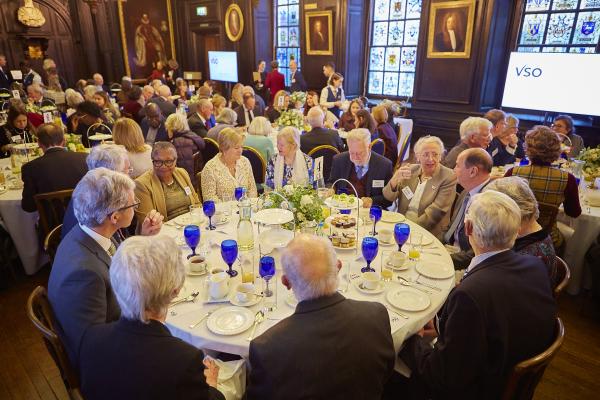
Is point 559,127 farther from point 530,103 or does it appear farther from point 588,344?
point 588,344

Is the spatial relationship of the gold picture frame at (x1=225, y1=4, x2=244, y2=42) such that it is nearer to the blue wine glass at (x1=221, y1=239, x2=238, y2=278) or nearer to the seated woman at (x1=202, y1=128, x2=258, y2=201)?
the seated woman at (x1=202, y1=128, x2=258, y2=201)

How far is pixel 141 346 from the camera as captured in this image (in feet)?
4.39

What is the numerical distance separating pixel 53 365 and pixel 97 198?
68.3 inches

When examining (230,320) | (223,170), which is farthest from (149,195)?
(230,320)

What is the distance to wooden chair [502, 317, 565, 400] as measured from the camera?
5.00 ft

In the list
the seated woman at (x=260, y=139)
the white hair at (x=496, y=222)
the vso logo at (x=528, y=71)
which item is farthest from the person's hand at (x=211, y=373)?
the vso logo at (x=528, y=71)

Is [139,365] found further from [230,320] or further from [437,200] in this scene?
[437,200]


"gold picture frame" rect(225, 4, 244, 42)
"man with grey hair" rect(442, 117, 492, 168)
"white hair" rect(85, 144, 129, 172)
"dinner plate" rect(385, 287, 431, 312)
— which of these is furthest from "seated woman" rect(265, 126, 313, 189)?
"gold picture frame" rect(225, 4, 244, 42)

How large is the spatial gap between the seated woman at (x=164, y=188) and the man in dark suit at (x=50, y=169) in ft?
2.72

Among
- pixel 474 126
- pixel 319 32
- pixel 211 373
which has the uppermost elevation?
pixel 319 32

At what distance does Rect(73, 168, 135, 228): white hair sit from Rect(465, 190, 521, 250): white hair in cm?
172

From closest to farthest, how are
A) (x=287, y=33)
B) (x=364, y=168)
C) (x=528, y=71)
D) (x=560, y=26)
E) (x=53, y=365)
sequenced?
1. (x=53, y=365)
2. (x=364, y=168)
3. (x=560, y=26)
4. (x=528, y=71)
5. (x=287, y=33)

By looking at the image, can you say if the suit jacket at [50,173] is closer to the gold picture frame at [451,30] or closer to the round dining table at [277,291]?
the round dining table at [277,291]

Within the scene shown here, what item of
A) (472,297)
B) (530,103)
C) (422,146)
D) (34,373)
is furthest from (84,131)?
(530,103)
